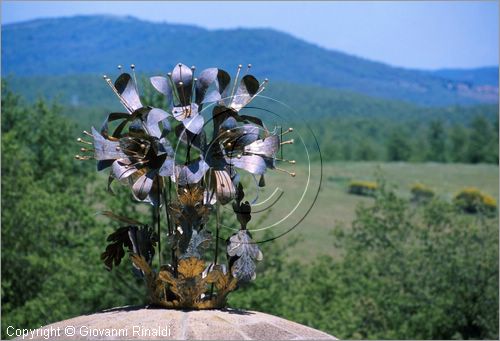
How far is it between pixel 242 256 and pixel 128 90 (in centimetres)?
210

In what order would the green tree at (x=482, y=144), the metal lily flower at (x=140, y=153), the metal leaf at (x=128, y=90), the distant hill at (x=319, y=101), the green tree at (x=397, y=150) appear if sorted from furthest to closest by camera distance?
the distant hill at (x=319, y=101) → the green tree at (x=397, y=150) → the green tree at (x=482, y=144) → the metal leaf at (x=128, y=90) → the metal lily flower at (x=140, y=153)

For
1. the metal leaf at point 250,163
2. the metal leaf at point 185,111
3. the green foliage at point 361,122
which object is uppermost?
the green foliage at point 361,122

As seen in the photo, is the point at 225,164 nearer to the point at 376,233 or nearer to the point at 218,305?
the point at 218,305

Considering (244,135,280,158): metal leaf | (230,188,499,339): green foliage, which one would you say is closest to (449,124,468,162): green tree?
(230,188,499,339): green foliage

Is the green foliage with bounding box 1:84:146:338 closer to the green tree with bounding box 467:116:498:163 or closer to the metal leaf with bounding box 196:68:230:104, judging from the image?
the metal leaf with bounding box 196:68:230:104

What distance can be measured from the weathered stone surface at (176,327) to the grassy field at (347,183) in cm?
4501

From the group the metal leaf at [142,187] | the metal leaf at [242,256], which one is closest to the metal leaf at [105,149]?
the metal leaf at [142,187]

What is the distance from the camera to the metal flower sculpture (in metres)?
10.1

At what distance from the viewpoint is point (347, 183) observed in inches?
3307

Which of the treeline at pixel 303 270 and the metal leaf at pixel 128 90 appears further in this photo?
the treeline at pixel 303 270

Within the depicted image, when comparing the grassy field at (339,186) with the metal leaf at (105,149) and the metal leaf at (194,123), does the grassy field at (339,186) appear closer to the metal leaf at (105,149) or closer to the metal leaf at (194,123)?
the metal leaf at (105,149)

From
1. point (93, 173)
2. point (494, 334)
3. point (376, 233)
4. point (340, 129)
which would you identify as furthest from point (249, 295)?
point (340, 129)

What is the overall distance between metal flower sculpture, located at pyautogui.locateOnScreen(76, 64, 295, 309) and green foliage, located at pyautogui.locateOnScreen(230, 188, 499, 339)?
17.2m

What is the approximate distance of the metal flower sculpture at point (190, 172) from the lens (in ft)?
33.2
